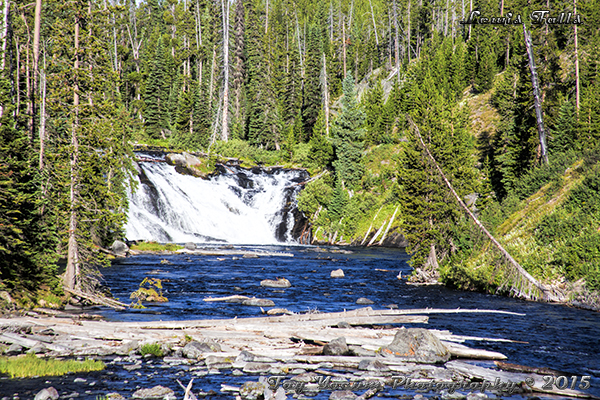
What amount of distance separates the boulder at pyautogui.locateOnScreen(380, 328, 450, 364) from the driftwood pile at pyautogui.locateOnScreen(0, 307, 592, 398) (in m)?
0.07

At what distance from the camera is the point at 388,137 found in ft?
208

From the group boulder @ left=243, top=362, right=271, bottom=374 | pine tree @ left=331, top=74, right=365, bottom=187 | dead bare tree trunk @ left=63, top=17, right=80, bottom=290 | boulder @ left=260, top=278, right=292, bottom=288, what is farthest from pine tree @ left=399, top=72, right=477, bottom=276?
pine tree @ left=331, top=74, right=365, bottom=187

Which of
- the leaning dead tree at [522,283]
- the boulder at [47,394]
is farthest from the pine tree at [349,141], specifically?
the boulder at [47,394]

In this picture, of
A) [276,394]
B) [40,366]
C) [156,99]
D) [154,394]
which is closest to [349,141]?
[156,99]

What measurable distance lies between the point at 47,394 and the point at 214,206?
40.8 m

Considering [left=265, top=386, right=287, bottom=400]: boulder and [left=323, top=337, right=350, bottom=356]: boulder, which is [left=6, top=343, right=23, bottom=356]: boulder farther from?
[left=323, top=337, right=350, bottom=356]: boulder

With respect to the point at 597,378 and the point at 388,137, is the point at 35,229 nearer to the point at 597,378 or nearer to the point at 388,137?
the point at 597,378

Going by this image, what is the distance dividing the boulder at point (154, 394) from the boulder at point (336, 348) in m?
4.06

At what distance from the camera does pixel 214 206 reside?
4925 cm

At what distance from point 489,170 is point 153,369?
42.5 metres

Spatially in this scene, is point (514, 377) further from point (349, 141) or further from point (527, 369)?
point (349, 141)

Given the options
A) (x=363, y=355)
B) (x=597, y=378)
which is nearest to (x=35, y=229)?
(x=363, y=355)

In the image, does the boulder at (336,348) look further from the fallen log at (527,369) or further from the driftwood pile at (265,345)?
the fallen log at (527,369)

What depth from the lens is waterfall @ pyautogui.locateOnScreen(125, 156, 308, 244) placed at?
145 ft
